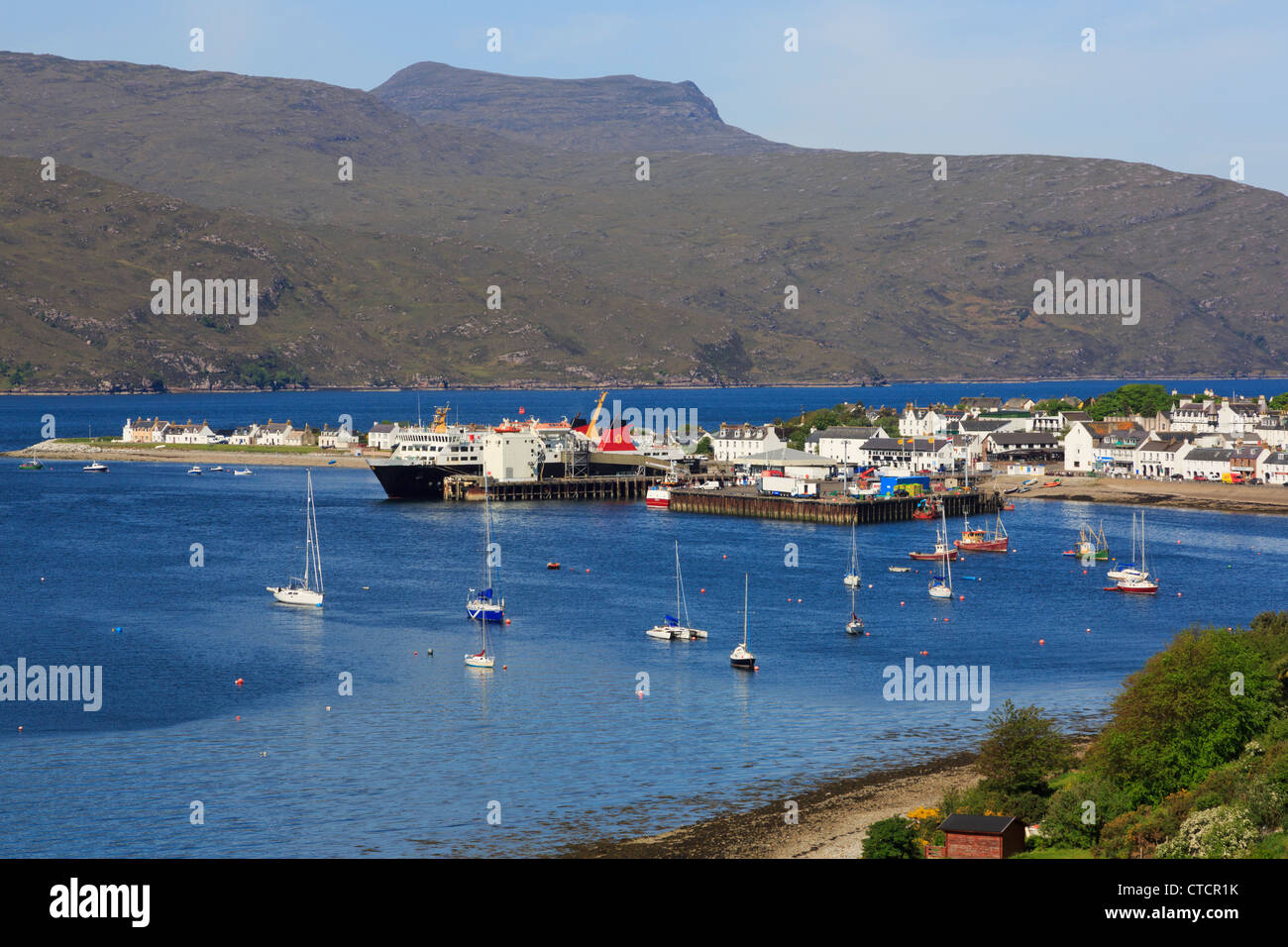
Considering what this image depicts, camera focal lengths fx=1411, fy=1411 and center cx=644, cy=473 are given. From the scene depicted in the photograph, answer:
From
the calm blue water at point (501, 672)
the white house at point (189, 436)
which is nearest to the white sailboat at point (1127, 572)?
the calm blue water at point (501, 672)

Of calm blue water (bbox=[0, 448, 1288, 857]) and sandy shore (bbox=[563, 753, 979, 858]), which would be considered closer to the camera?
sandy shore (bbox=[563, 753, 979, 858])

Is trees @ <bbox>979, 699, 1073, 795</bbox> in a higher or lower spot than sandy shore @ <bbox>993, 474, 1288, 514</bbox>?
lower

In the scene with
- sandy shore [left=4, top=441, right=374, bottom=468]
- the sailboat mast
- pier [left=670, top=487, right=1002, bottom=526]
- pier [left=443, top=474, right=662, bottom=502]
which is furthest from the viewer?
sandy shore [left=4, top=441, right=374, bottom=468]

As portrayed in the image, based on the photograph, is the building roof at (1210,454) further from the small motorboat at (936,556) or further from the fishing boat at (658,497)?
the small motorboat at (936,556)

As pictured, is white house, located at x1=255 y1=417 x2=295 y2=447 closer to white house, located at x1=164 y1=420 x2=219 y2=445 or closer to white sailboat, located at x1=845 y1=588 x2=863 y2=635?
white house, located at x1=164 y1=420 x2=219 y2=445

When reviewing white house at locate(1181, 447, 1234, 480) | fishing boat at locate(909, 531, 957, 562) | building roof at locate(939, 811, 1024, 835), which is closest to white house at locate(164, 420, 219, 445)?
white house at locate(1181, 447, 1234, 480)

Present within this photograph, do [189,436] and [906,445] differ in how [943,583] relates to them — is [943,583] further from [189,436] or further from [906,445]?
[189,436]
